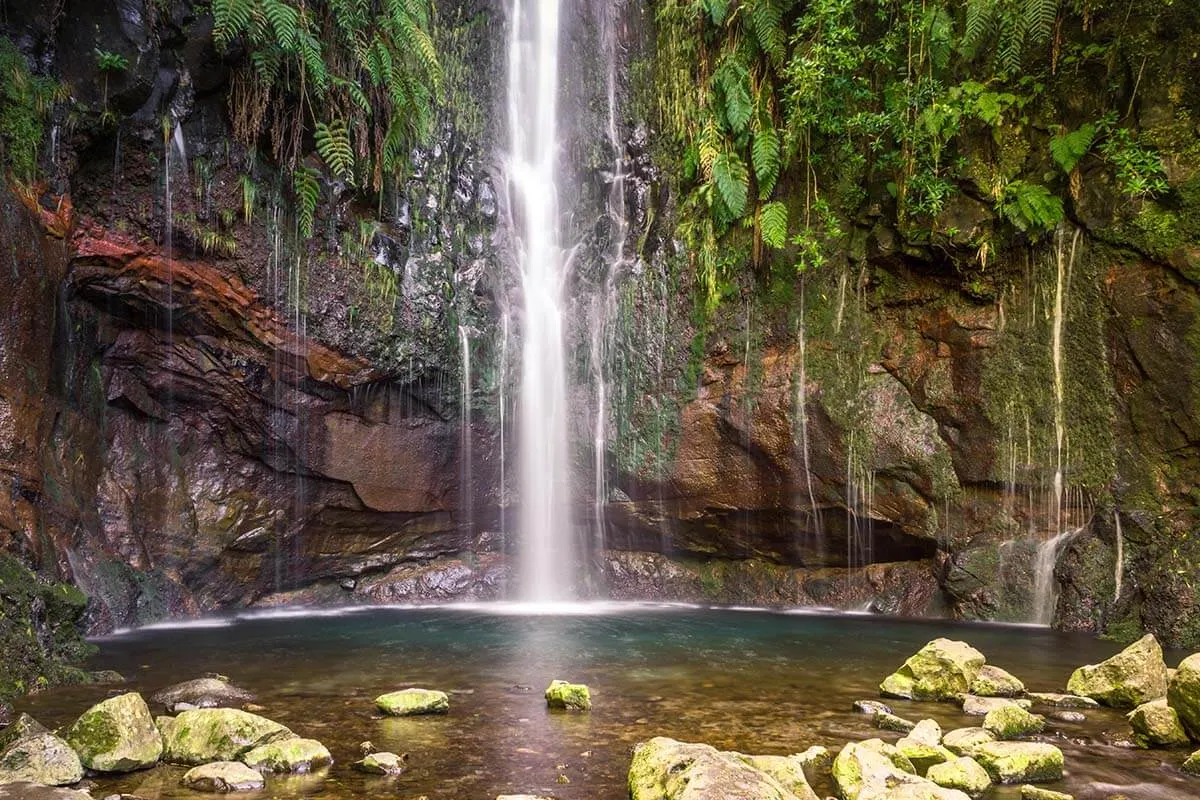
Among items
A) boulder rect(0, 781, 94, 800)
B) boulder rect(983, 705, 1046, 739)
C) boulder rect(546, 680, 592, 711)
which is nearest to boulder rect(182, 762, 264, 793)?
boulder rect(0, 781, 94, 800)

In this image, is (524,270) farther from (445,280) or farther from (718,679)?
(718,679)

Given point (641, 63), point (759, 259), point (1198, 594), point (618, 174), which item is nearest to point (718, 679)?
point (1198, 594)

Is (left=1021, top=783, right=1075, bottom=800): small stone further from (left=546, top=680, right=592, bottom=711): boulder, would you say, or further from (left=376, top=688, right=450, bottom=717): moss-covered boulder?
(left=376, top=688, right=450, bottom=717): moss-covered boulder

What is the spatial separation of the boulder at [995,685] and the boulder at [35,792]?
593 cm

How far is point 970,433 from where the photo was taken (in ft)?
37.8

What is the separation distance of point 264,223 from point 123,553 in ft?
15.6

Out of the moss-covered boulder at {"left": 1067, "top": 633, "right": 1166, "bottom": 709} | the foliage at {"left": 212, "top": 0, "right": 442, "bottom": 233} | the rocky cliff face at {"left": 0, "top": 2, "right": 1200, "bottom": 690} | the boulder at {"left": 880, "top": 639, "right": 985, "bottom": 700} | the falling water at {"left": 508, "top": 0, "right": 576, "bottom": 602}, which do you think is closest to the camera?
the moss-covered boulder at {"left": 1067, "top": 633, "right": 1166, "bottom": 709}

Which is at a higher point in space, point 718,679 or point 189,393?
point 189,393

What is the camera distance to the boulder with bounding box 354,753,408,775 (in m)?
4.62

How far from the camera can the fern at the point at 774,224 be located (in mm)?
11781

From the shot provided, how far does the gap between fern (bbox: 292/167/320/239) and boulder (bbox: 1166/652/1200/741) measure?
1091cm

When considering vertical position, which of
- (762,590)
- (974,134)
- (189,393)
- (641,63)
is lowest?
(762,590)

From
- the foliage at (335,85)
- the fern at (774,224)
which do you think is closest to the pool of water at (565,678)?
the fern at (774,224)

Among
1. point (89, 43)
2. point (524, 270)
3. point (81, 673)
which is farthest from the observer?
point (524, 270)
